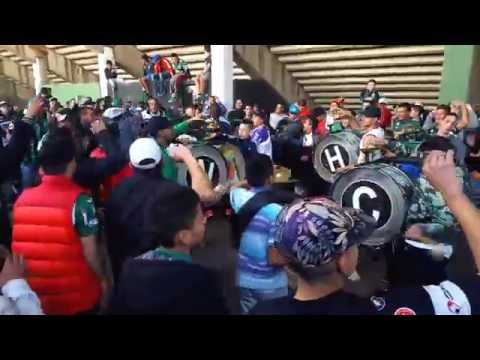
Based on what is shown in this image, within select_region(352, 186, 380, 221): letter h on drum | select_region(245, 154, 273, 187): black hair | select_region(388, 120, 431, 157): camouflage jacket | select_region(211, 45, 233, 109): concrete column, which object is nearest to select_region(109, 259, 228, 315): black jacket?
select_region(245, 154, 273, 187): black hair

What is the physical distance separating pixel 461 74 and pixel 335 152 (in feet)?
22.8

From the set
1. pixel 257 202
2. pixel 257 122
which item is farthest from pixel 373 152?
pixel 257 122

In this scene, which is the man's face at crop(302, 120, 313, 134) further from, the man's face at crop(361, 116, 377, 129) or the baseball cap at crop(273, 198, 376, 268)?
the baseball cap at crop(273, 198, 376, 268)

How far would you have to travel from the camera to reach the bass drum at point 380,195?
283cm

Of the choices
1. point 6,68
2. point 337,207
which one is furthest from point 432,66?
point 6,68

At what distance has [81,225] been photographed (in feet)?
8.00

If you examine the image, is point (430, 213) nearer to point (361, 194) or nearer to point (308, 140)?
point (361, 194)

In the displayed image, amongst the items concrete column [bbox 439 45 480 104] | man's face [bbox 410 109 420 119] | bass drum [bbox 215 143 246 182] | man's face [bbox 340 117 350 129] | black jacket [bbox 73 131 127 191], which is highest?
concrete column [bbox 439 45 480 104]

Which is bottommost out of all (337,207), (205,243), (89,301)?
(205,243)

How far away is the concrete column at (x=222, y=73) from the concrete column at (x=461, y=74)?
5667mm

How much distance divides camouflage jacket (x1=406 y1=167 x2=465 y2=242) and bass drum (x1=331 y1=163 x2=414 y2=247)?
5 cm

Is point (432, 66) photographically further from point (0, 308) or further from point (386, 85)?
point (0, 308)

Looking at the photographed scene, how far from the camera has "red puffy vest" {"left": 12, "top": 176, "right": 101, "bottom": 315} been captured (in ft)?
7.91

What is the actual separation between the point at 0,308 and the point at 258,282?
1.42 metres
